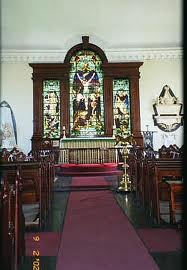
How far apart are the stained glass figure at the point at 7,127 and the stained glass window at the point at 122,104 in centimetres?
409

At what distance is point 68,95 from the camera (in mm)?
14430

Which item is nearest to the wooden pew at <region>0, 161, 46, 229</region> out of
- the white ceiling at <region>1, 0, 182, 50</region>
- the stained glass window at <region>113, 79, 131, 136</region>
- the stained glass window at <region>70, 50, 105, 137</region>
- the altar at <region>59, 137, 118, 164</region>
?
the altar at <region>59, 137, 118, 164</region>

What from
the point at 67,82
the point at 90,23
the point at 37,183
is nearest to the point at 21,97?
the point at 67,82

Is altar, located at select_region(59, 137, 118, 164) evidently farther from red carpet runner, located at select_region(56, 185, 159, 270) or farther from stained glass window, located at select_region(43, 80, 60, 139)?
red carpet runner, located at select_region(56, 185, 159, 270)

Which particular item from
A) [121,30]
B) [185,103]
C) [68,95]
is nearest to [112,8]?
[121,30]

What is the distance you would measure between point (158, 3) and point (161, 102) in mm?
3785

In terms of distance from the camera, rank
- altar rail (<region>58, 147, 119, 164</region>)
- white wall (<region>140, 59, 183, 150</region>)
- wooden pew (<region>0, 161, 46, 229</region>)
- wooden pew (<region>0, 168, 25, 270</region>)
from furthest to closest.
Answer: white wall (<region>140, 59, 183, 150</region>) < altar rail (<region>58, 147, 119, 164</region>) < wooden pew (<region>0, 161, 46, 229</region>) < wooden pew (<region>0, 168, 25, 270</region>)

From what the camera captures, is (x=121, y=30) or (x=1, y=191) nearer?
(x=1, y=191)

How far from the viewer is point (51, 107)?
1446cm

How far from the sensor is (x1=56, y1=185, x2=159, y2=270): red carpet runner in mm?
3037

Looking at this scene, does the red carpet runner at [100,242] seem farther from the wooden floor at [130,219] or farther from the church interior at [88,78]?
the church interior at [88,78]

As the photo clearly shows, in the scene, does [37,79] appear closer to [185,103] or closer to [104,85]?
[104,85]

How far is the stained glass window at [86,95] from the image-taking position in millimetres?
14477

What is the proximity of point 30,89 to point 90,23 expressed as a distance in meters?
3.61
